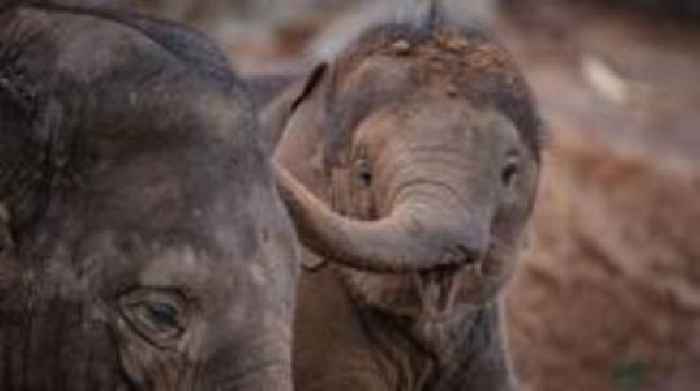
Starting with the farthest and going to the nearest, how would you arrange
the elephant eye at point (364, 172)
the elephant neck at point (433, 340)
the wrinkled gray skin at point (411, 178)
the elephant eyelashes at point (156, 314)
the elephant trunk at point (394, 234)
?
1. the elephant neck at point (433, 340)
2. the elephant eye at point (364, 172)
3. the wrinkled gray skin at point (411, 178)
4. the elephant trunk at point (394, 234)
5. the elephant eyelashes at point (156, 314)

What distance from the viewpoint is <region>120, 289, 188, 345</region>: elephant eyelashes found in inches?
191

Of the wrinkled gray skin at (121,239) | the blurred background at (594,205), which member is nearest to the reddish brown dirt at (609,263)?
the blurred background at (594,205)

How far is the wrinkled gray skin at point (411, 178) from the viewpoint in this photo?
6.47 m

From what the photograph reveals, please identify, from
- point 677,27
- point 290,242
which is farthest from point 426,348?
point 677,27

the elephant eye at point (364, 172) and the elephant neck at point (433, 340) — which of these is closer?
the elephant eye at point (364, 172)

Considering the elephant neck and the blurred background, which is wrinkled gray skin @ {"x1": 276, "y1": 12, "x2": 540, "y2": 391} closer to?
the elephant neck

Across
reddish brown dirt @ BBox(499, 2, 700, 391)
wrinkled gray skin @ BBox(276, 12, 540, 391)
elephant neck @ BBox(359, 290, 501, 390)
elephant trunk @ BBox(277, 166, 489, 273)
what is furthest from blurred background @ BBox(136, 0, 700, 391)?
elephant trunk @ BBox(277, 166, 489, 273)

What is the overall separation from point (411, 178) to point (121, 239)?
1549 millimetres

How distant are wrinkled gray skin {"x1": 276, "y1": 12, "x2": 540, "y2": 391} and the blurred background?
3315 mm

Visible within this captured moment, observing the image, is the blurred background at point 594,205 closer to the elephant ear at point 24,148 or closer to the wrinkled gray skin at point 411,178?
the wrinkled gray skin at point 411,178

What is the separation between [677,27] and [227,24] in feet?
10.5

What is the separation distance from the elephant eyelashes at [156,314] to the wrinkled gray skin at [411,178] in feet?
4.63

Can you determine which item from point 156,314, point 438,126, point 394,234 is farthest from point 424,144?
point 156,314

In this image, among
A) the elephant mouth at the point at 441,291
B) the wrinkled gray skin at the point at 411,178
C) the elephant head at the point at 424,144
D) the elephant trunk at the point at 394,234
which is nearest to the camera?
the elephant trunk at the point at 394,234
